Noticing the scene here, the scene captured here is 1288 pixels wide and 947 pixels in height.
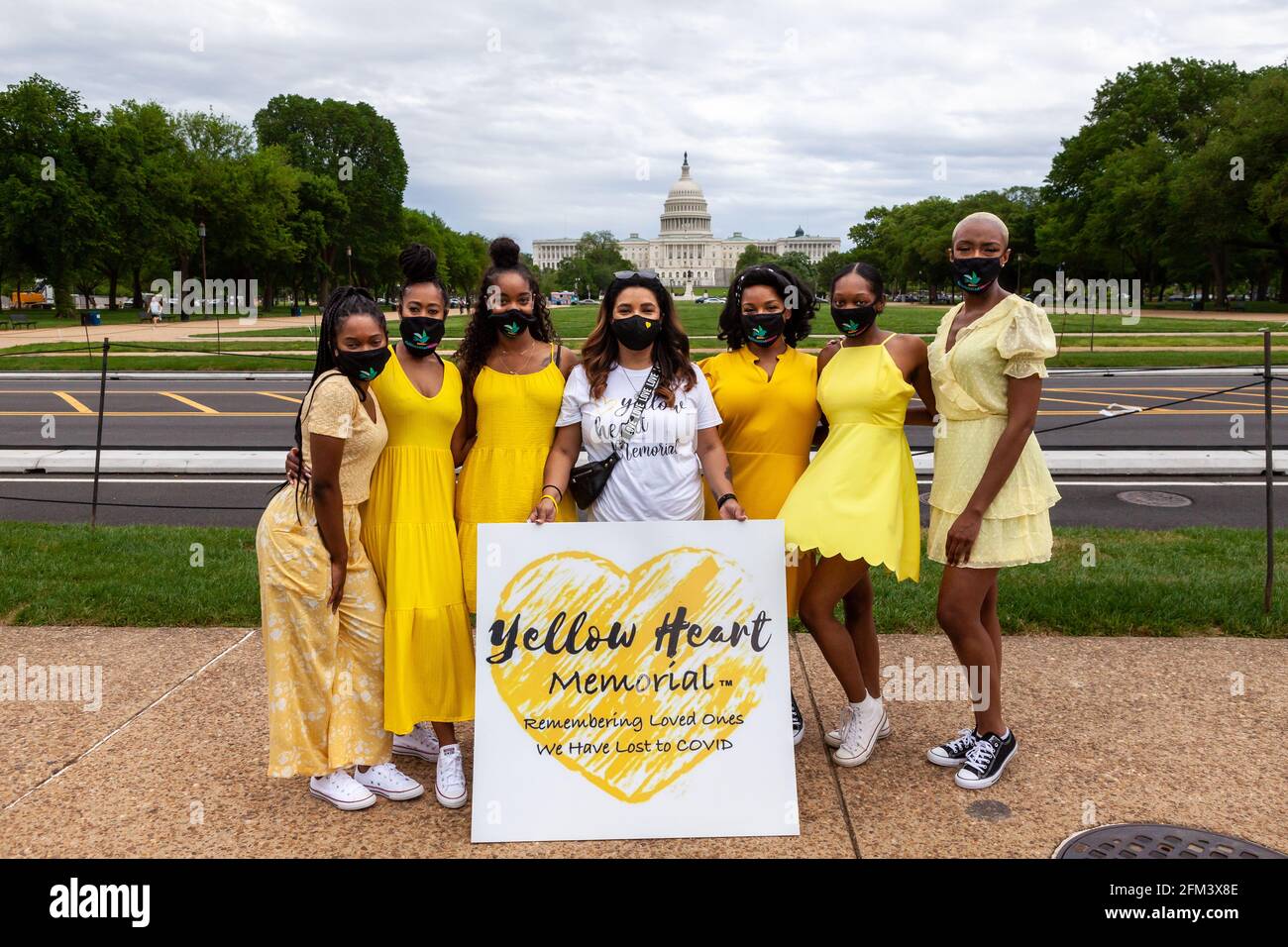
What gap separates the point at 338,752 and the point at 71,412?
14.6 metres

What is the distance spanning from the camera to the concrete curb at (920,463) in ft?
34.6

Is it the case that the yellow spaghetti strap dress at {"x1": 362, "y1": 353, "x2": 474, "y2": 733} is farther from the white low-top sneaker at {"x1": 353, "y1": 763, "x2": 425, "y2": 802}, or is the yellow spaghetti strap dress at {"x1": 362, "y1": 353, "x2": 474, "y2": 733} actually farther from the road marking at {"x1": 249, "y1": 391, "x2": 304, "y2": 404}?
the road marking at {"x1": 249, "y1": 391, "x2": 304, "y2": 404}

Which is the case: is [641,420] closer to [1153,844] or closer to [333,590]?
[333,590]

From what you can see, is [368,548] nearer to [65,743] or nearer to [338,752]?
[338,752]

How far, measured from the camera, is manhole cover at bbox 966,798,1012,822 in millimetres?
3604

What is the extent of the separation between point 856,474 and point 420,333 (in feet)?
5.83

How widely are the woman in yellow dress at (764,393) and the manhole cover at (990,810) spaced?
1.15 meters

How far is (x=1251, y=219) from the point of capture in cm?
5406

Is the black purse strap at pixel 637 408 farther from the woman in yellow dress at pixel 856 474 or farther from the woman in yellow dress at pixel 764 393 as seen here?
the woman in yellow dress at pixel 856 474

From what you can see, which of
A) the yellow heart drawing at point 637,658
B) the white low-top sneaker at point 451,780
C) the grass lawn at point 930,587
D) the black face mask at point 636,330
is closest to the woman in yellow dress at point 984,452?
the yellow heart drawing at point 637,658

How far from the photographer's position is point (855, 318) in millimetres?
3812

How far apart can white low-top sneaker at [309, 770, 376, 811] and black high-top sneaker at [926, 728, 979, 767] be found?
2.28m

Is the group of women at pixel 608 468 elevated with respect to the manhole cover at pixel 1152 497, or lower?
elevated
